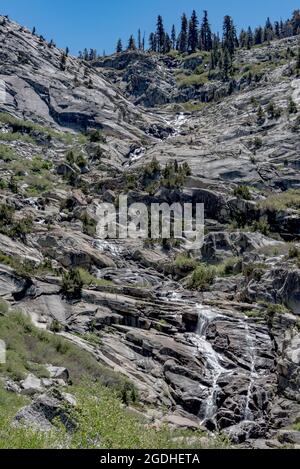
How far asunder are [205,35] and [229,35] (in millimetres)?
10606

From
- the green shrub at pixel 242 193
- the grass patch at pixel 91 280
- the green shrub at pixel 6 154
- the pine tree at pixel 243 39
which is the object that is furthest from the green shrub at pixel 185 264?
the pine tree at pixel 243 39

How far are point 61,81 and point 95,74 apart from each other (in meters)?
14.6

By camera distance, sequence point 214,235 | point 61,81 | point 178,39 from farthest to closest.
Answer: point 178,39, point 61,81, point 214,235

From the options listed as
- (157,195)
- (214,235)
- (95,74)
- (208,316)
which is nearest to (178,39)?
(95,74)

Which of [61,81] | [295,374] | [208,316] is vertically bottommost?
[295,374]

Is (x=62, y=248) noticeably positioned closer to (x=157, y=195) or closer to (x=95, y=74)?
(x=157, y=195)

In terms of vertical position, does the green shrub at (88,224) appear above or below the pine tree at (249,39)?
below

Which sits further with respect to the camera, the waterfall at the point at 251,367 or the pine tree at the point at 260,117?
the pine tree at the point at 260,117

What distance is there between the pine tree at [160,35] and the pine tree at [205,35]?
335 inches

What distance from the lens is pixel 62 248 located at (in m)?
36.8

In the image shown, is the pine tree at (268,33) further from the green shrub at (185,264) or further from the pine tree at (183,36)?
the green shrub at (185,264)

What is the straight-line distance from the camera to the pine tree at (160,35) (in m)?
125

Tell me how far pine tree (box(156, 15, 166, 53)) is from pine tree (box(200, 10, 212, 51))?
8519 millimetres

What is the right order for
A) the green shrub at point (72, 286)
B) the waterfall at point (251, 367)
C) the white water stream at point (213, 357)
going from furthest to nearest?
the green shrub at point (72, 286) → the white water stream at point (213, 357) → the waterfall at point (251, 367)
